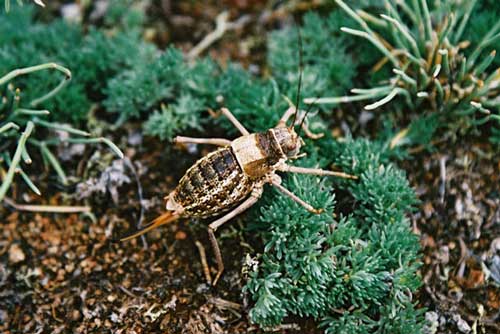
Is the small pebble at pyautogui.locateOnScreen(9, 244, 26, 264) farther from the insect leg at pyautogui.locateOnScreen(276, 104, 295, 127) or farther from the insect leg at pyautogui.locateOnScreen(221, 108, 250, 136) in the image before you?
the insect leg at pyautogui.locateOnScreen(276, 104, 295, 127)

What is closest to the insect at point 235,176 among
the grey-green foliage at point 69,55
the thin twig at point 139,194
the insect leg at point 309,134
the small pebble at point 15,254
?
the insect leg at point 309,134

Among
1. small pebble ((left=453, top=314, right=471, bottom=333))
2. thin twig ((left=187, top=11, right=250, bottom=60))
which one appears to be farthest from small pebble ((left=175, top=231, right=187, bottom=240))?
small pebble ((left=453, top=314, right=471, bottom=333))

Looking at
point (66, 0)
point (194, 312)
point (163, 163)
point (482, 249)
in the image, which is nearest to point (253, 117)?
point (163, 163)

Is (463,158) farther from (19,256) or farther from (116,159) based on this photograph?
(19,256)

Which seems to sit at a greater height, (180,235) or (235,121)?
(235,121)

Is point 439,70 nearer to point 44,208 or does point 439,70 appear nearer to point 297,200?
point 297,200

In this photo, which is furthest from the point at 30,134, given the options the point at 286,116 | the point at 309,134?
the point at 309,134
